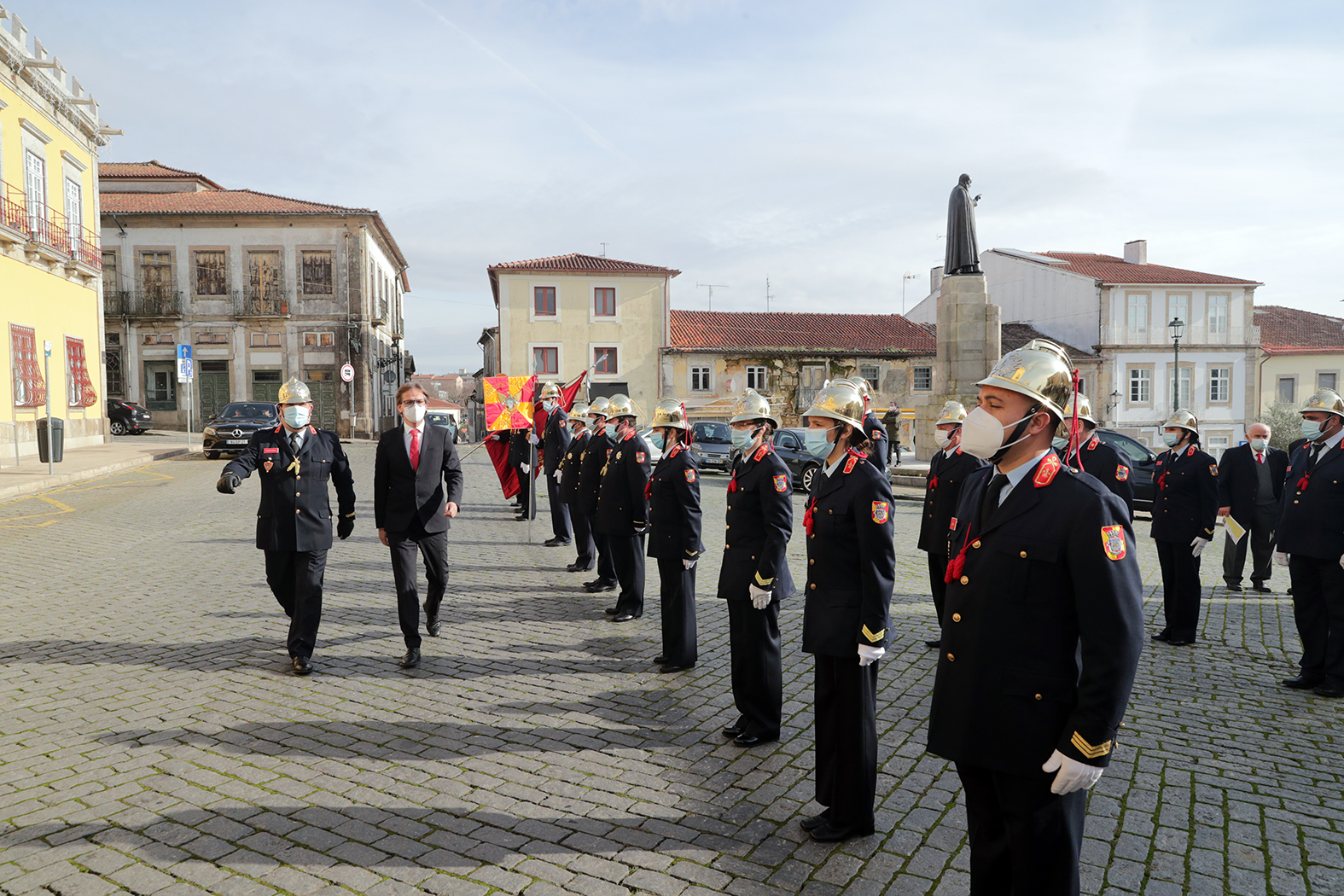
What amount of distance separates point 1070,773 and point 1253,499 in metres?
8.47

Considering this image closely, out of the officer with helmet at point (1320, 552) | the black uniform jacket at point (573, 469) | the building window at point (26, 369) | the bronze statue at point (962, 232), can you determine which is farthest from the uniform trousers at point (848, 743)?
the building window at point (26, 369)

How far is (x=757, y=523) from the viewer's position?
502 centimetres

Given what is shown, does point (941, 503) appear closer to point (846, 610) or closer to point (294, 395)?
point (846, 610)

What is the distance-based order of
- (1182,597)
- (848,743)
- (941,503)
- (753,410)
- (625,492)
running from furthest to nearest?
1. (625,492)
2. (1182,597)
3. (941,503)
4. (753,410)
5. (848,743)

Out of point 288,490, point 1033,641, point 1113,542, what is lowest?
point 1033,641

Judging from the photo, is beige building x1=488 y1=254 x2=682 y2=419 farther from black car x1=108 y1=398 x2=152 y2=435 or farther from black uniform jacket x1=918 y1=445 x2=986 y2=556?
black uniform jacket x1=918 y1=445 x2=986 y2=556

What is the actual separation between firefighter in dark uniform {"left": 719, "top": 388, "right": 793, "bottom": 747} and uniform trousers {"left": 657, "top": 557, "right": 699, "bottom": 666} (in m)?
1.15

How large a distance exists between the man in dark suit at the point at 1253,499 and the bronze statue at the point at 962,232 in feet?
37.3

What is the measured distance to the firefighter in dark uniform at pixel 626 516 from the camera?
7742mm

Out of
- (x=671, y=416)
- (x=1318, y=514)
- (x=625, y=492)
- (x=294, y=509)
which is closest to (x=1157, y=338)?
(x=1318, y=514)

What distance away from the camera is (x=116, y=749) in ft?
15.3

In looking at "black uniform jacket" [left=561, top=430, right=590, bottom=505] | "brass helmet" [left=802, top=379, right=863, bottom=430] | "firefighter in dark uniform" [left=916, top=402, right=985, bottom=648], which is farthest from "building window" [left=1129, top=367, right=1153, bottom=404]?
"brass helmet" [left=802, top=379, right=863, bottom=430]

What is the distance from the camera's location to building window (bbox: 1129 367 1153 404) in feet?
158

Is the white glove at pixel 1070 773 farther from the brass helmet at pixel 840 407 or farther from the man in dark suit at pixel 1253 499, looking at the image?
the man in dark suit at pixel 1253 499
